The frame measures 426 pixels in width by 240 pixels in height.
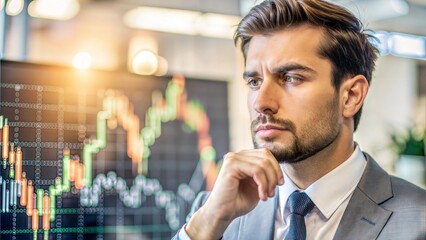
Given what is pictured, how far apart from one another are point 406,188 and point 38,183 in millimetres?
1083

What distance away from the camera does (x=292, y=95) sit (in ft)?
4.83

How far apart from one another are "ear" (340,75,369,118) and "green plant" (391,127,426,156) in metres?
1.83

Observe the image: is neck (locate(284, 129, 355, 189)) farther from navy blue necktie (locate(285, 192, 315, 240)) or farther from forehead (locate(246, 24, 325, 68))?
forehead (locate(246, 24, 325, 68))

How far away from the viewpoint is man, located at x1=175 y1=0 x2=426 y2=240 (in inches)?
55.9

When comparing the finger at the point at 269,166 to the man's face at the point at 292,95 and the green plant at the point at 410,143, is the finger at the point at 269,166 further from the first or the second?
the green plant at the point at 410,143

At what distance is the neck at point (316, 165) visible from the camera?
5.05ft

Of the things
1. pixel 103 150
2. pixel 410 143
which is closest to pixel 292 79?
pixel 103 150

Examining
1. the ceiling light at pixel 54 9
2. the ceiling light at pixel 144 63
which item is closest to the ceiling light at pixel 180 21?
the ceiling light at pixel 144 63

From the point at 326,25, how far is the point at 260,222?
1.87 ft

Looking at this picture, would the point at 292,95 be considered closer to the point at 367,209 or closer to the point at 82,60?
the point at 367,209

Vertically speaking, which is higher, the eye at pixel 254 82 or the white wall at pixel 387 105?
the white wall at pixel 387 105

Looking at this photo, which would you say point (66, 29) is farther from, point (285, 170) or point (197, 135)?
point (285, 170)

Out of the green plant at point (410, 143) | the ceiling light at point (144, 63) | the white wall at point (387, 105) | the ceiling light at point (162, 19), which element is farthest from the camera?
the white wall at point (387, 105)

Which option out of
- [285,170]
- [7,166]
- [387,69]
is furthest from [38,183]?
[387,69]
